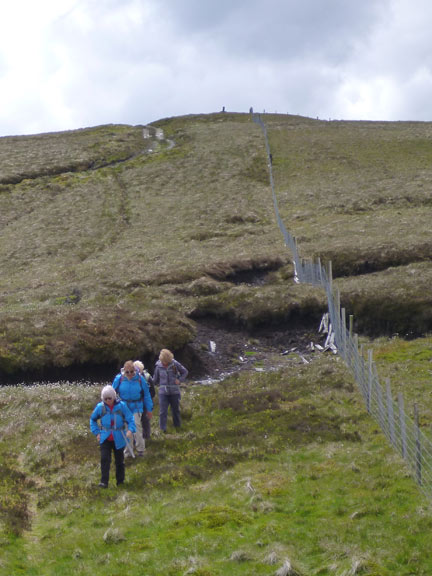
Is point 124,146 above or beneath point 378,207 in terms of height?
above

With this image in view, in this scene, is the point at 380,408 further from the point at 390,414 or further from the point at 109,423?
the point at 109,423

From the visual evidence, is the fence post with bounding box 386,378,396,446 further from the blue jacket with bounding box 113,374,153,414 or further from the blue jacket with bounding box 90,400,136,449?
the blue jacket with bounding box 113,374,153,414

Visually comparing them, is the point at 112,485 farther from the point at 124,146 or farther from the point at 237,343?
the point at 124,146

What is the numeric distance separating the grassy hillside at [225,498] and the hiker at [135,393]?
0.64 m

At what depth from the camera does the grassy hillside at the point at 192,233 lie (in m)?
32.2

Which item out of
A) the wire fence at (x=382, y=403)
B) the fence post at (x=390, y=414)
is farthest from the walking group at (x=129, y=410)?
the fence post at (x=390, y=414)

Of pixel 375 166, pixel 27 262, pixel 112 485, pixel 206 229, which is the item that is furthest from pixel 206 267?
pixel 375 166

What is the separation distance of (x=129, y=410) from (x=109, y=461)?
1.38 metres

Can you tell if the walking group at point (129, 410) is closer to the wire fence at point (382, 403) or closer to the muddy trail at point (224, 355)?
the wire fence at point (382, 403)

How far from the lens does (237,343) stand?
110 feet

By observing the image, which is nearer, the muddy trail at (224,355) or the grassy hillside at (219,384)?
the grassy hillside at (219,384)

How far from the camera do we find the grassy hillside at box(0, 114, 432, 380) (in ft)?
106

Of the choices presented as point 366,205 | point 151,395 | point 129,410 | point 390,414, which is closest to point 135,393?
point 151,395

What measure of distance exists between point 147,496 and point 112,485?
1406mm
